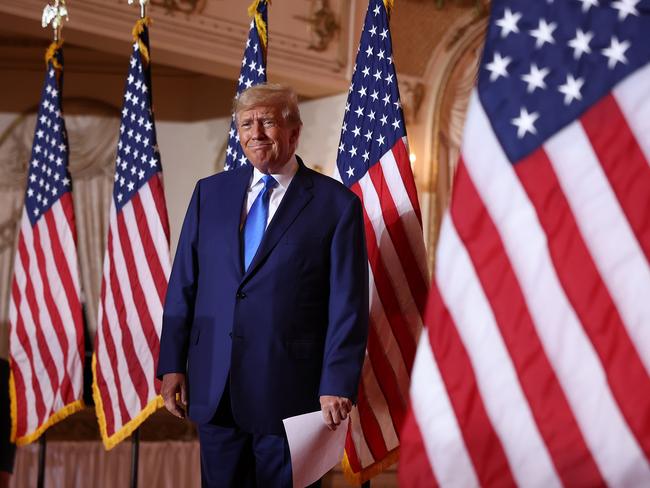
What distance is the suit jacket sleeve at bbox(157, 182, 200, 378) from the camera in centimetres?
A: 287

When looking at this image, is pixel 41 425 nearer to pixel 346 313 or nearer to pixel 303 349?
pixel 303 349

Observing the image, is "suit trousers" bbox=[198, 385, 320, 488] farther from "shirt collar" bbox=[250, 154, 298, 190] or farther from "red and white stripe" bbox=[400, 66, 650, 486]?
"red and white stripe" bbox=[400, 66, 650, 486]

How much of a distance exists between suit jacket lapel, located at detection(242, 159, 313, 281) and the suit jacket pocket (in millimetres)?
260

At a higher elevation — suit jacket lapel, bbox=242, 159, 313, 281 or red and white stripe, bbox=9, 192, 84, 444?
red and white stripe, bbox=9, 192, 84, 444

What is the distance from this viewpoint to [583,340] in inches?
69.9

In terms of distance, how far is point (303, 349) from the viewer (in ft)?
8.97

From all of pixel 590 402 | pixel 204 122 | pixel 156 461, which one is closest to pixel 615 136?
pixel 590 402

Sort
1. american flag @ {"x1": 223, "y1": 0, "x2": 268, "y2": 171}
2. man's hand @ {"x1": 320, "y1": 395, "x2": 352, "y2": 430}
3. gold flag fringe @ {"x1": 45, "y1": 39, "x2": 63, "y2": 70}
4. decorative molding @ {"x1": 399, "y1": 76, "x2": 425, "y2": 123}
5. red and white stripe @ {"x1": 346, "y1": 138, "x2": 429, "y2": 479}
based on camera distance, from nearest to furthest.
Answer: man's hand @ {"x1": 320, "y1": 395, "x2": 352, "y2": 430} → red and white stripe @ {"x1": 346, "y1": 138, "x2": 429, "y2": 479} → american flag @ {"x1": 223, "y1": 0, "x2": 268, "y2": 171} → gold flag fringe @ {"x1": 45, "y1": 39, "x2": 63, "y2": 70} → decorative molding @ {"x1": 399, "y1": 76, "x2": 425, "y2": 123}

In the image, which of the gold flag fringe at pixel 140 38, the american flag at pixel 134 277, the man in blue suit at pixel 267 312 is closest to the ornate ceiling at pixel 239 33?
the gold flag fringe at pixel 140 38

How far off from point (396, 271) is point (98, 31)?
357cm

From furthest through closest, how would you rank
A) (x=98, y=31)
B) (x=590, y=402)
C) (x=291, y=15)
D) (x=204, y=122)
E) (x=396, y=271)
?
(x=204, y=122)
(x=291, y=15)
(x=98, y=31)
(x=396, y=271)
(x=590, y=402)

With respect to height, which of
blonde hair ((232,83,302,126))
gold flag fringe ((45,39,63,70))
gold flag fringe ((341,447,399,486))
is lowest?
gold flag fringe ((341,447,399,486))

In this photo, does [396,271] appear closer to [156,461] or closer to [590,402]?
[590,402]

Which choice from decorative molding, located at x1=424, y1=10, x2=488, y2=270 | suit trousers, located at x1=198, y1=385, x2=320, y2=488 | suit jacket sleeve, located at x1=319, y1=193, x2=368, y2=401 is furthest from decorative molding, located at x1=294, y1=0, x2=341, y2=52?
suit trousers, located at x1=198, y1=385, x2=320, y2=488
